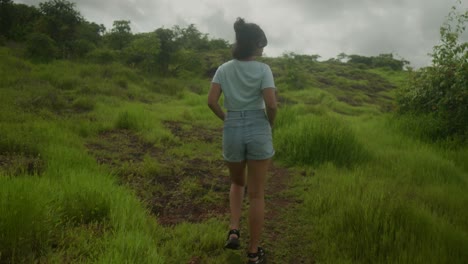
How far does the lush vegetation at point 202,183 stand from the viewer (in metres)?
2.94

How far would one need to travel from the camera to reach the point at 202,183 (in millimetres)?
5168

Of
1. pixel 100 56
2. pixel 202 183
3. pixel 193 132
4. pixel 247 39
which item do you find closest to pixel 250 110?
pixel 247 39

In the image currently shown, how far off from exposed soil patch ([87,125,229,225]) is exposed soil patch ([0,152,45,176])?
3.01ft

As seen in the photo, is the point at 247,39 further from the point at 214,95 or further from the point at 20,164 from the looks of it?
the point at 20,164

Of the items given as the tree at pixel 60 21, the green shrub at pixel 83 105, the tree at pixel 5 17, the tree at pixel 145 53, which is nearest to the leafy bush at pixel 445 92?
the green shrub at pixel 83 105

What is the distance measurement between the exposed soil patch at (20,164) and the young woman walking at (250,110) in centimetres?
252

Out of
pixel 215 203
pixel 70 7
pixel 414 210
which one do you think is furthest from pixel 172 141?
pixel 70 7

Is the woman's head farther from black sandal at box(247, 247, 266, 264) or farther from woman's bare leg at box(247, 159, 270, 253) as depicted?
black sandal at box(247, 247, 266, 264)

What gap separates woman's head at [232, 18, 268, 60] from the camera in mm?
2945

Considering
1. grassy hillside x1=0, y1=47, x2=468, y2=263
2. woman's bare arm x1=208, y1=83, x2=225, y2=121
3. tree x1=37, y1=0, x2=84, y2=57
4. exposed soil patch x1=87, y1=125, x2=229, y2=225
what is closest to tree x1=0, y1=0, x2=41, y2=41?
tree x1=37, y1=0, x2=84, y2=57

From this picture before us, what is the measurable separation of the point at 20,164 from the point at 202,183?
2406 mm

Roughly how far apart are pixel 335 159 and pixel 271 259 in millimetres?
3333

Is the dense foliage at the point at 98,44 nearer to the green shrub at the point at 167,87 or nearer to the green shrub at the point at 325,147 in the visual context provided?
the green shrub at the point at 167,87

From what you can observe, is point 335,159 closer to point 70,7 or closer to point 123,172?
point 123,172
